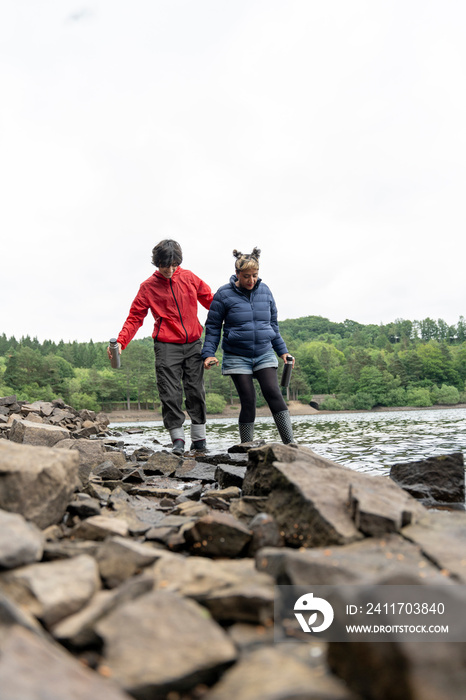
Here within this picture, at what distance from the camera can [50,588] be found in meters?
1.76

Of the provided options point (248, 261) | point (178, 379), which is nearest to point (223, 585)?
point (248, 261)

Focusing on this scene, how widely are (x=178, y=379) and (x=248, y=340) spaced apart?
4.85 ft

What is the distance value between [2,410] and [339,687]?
Answer: 1417 cm

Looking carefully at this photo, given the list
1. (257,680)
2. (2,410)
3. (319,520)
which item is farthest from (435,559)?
(2,410)

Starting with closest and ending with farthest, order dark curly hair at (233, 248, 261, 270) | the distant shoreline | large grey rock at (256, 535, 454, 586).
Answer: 1. large grey rock at (256, 535, 454, 586)
2. dark curly hair at (233, 248, 261, 270)
3. the distant shoreline

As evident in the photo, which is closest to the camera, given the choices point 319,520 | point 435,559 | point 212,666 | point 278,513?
point 212,666

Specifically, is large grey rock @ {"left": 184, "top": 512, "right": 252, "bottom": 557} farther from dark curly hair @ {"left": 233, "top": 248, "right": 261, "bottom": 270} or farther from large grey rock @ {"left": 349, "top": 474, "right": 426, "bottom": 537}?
dark curly hair @ {"left": 233, "top": 248, "right": 261, "bottom": 270}

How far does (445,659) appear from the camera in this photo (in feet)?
3.98

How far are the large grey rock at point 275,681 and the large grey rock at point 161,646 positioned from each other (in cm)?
6

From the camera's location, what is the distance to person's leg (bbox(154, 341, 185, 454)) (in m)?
7.32

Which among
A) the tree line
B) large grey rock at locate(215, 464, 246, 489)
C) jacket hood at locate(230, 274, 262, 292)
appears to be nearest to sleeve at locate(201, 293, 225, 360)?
jacket hood at locate(230, 274, 262, 292)

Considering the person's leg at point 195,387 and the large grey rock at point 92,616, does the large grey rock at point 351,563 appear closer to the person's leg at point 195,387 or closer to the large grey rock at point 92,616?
the large grey rock at point 92,616

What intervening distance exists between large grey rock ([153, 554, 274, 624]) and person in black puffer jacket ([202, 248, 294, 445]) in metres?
4.35

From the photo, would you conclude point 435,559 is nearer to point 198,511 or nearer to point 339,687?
point 339,687
